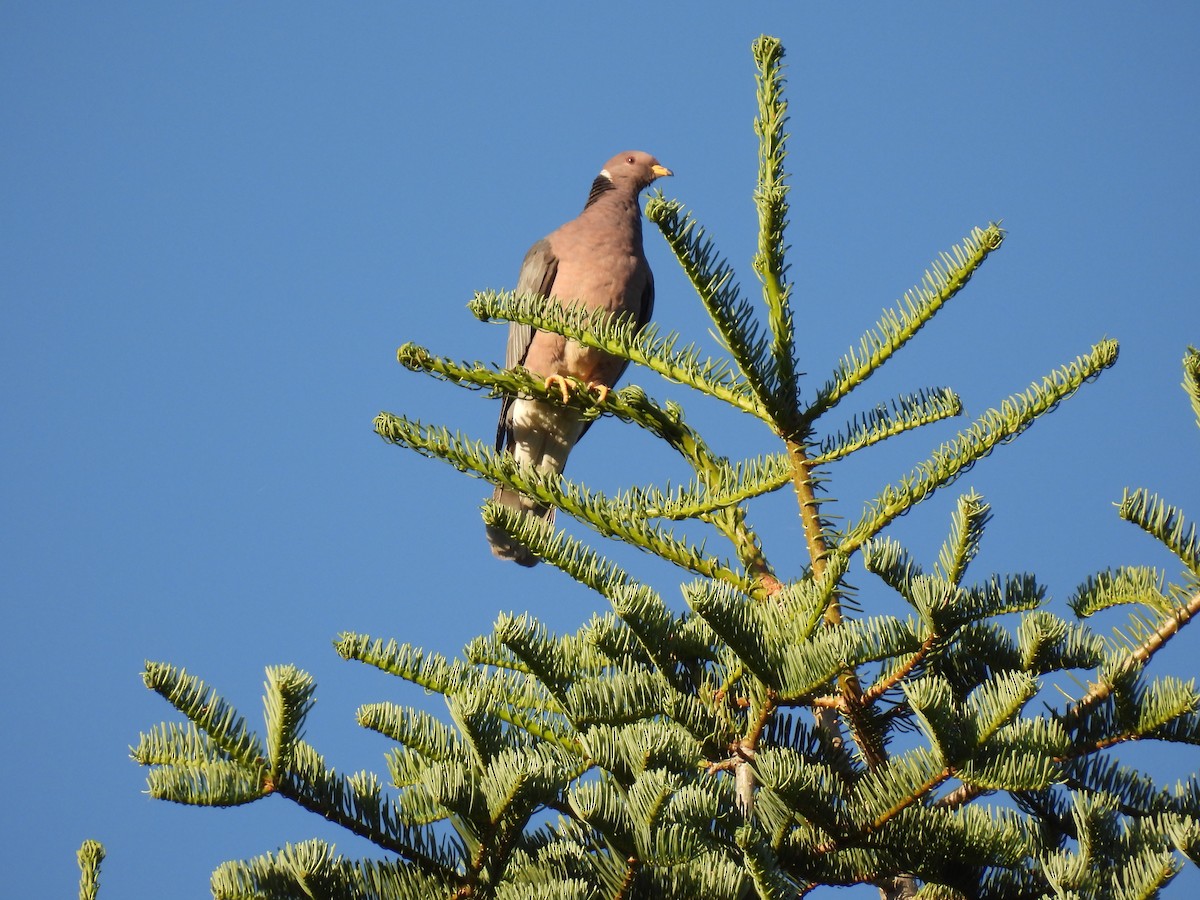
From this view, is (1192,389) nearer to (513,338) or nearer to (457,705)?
(457,705)

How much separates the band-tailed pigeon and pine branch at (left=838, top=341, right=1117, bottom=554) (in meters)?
3.93

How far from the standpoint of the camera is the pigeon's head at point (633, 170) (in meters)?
8.34

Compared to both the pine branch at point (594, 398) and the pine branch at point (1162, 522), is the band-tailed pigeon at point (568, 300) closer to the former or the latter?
the pine branch at point (594, 398)

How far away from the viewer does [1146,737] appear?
2.67 m

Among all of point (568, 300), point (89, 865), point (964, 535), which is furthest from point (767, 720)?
point (568, 300)

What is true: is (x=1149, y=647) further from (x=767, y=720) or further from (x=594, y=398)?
(x=594, y=398)

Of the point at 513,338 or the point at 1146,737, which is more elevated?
the point at 513,338

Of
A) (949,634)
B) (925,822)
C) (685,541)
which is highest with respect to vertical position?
(685,541)

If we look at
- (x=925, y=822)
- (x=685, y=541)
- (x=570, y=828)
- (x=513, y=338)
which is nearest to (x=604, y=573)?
(x=685, y=541)

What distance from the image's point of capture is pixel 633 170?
842 cm

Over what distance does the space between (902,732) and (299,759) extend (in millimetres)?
1447

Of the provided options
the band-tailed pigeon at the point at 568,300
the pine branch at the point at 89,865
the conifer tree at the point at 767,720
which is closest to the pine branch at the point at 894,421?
the conifer tree at the point at 767,720

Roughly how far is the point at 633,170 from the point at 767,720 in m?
6.14

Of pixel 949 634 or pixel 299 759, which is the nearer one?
pixel 299 759
